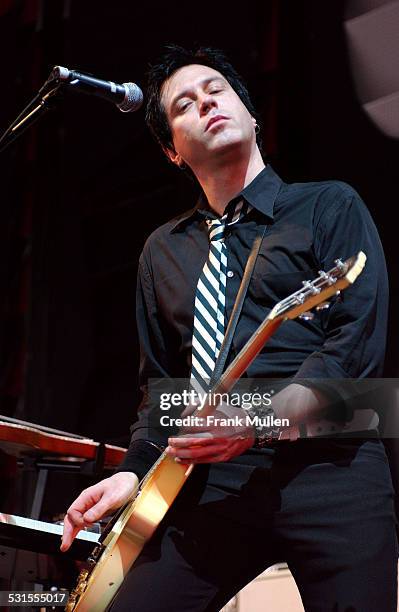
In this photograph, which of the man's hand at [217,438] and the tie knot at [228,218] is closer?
the man's hand at [217,438]

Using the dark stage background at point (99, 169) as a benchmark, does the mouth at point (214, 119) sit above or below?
below

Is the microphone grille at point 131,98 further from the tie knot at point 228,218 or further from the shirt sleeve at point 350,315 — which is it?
the shirt sleeve at point 350,315

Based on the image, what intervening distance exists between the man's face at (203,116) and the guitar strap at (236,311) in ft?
1.00

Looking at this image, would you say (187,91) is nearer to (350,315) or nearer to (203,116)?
(203,116)

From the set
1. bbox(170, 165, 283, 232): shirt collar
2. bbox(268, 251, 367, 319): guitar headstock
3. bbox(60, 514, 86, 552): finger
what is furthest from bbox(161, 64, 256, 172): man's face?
bbox(60, 514, 86, 552): finger

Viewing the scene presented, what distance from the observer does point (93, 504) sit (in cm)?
171

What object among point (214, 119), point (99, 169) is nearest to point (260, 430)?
point (214, 119)

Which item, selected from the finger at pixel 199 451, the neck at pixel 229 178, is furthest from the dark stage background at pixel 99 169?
the finger at pixel 199 451

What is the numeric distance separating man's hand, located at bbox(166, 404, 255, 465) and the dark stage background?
6.60 feet

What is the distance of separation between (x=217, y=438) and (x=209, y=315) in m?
0.38

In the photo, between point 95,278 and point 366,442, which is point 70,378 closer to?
point 95,278

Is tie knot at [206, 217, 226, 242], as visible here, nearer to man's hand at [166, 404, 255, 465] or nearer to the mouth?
the mouth

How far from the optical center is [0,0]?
5.28 meters

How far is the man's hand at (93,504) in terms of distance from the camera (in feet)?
5.49
